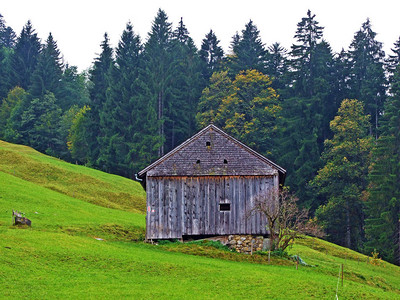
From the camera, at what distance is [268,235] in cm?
3659

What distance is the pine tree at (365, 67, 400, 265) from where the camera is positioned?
59250mm

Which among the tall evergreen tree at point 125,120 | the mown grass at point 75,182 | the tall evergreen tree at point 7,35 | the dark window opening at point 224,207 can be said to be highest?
the tall evergreen tree at point 7,35

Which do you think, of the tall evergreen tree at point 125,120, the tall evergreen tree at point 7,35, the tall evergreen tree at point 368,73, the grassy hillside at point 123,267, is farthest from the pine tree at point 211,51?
→ the tall evergreen tree at point 7,35

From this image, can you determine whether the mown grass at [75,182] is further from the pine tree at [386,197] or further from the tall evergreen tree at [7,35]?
the tall evergreen tree at [7,35]

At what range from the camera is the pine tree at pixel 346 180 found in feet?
220

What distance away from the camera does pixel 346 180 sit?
6906 cm

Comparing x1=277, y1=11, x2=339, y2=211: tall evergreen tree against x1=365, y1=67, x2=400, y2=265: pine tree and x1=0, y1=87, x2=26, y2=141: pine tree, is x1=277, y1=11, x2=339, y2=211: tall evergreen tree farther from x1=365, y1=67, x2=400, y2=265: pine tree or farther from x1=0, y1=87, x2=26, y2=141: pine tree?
x1=0, y1=87, x2=26, y2=141: pine tree

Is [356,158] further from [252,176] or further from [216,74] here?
[252,176]

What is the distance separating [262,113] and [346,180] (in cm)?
1675

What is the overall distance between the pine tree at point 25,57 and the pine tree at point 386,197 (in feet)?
252

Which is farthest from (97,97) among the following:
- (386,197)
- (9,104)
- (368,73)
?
(386,197)

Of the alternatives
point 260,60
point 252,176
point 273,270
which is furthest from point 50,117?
point 273,270

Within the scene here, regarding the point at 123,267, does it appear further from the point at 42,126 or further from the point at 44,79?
the point at 44,79

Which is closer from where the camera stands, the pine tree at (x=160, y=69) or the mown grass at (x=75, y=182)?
the mown grass at (x=75, y=182)
